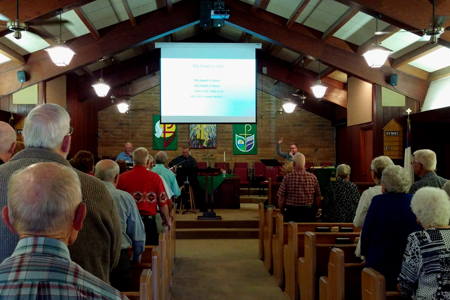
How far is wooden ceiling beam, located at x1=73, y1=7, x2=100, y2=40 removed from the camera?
6617 mm

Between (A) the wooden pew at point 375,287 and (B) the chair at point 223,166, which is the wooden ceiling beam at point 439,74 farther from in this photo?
(A) the wooden pew at point 375,287

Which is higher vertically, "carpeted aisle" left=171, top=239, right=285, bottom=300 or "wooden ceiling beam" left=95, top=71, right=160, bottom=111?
"wooden ceiling beam" left=95, top=71, right=160, bottom=111

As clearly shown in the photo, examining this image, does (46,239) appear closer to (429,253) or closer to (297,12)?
(429,253)

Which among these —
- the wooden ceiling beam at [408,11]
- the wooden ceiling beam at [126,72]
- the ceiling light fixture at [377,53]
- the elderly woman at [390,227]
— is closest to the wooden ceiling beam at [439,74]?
the wooden ceiling beam at [408,11]

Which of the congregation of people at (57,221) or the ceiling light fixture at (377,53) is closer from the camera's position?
the congregation of people at (57,221)

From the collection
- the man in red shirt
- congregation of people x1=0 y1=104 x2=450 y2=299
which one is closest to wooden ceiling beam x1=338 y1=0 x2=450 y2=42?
congregation of people x1=0 y1=104 x2=450 y2=299

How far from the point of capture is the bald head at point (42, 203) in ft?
2.99

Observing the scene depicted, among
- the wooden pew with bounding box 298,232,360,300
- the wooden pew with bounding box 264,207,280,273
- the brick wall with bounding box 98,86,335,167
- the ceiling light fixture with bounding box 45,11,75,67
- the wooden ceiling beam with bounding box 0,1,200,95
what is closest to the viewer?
the wooden pew with bounding box 298,232,360,300

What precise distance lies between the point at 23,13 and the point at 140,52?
555cm

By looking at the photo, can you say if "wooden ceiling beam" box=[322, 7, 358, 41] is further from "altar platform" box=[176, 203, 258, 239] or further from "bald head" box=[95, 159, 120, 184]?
"bald head" box=[95, 159, 120, 184]

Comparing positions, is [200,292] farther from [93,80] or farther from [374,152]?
[93,80]

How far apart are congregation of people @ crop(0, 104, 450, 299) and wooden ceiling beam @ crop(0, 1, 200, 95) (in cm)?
484

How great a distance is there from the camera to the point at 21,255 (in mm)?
865

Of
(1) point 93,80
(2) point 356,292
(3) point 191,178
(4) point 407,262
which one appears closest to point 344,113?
(3) point 191,178
